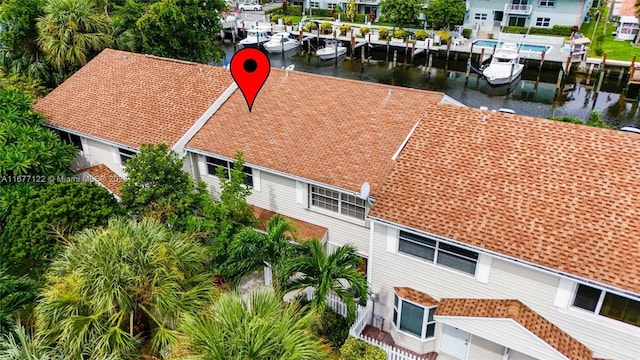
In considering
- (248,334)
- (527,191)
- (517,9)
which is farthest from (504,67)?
(248,334)

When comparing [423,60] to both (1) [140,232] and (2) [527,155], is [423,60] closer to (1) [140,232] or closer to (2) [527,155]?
(2) [527,155]

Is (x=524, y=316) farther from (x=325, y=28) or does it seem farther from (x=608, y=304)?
(x=325, y=28)

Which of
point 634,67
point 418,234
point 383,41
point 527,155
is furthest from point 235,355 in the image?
point 383,41

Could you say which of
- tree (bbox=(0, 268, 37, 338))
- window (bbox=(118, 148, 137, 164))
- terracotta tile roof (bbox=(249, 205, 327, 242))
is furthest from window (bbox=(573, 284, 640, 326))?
window (bbox=(118, 148, 137, 164))

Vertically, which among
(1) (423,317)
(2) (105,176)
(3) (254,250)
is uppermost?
(3) (254,250)

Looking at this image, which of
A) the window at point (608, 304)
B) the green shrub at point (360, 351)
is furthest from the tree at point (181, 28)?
the window at point (608, 304)

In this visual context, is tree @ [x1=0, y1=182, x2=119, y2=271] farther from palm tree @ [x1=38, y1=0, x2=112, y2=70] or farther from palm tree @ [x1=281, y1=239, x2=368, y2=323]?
palm tree @ [x1=38, y1=0, x2=112, y2=70]

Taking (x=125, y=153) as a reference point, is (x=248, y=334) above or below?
above

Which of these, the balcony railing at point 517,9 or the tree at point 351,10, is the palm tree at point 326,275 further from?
the tree at point 351,10
